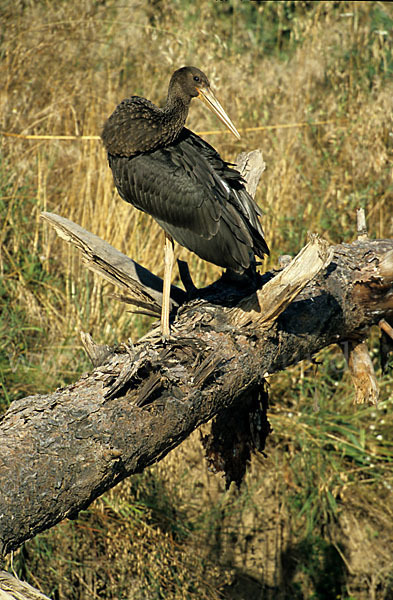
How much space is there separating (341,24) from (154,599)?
4.75 m

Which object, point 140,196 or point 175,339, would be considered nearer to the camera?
point 175,339

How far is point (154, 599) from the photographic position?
11.5 ft

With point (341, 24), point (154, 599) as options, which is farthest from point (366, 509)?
point (341, 24)

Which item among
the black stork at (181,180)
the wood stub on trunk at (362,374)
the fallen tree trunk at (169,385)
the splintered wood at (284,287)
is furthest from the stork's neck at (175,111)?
the wood stub on trunk at (362,374)

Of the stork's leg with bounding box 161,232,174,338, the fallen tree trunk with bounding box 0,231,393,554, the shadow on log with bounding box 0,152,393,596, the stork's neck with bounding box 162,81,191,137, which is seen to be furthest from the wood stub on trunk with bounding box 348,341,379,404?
the stork's neck with bounding box 162,81,191,137

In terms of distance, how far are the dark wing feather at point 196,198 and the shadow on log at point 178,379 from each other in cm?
17

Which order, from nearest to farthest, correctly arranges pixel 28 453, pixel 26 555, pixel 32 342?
1. pixel 28 453
2. pixel 26 555
3. pixel 32 342

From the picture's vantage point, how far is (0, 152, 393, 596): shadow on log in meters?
1.70

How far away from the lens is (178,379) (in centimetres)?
207

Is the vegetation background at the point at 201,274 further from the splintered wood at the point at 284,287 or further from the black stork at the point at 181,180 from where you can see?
the splintered wood at the point at 284,287

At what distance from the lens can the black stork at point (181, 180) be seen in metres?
2.71

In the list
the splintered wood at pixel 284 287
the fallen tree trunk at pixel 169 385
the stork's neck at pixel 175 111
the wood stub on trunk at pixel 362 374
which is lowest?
the wood stub on trunk at pixel 362 374

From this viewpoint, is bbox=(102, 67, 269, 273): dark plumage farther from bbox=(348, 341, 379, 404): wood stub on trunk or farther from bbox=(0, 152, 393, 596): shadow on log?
bbox=(348, 341, 379, 404): wood stub on trunk

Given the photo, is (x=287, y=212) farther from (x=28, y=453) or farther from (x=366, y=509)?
(x=28, y=453)
